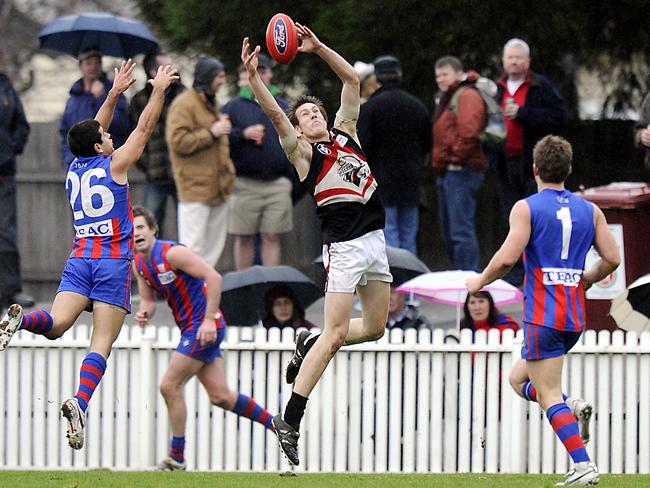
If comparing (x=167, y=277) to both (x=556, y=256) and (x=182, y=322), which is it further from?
(x=556, y=256)

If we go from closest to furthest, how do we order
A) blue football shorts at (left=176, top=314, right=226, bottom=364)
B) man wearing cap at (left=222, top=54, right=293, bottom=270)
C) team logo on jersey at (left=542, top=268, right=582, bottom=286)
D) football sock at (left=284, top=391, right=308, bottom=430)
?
1. team logo on jersey at (left=542, top=268, right=582, bottom=286)
2. football sock at (left=284, top=391, right=308, bottom=430)
3. blue football shorts at (left=176, top=314, right=226, bottom=364)
4. man wearing cap at (left=222, top=54, right=293, bottom=270)

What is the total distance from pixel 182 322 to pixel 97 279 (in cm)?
205

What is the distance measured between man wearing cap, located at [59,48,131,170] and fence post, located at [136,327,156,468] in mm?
2893

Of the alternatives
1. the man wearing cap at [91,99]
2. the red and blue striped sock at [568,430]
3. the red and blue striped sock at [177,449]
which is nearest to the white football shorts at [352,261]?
the red and blue striped sock at [568,430]

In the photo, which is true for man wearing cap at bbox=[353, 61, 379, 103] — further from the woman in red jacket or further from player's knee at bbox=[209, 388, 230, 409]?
player's knee at bbox=[209, 388, 230, 409]

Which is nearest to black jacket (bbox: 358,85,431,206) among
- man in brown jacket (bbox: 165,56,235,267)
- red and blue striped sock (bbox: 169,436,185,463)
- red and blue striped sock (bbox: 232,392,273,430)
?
man in brown jacket (bbox: 165,56,235,267)

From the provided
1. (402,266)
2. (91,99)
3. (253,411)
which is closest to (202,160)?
(91,99)

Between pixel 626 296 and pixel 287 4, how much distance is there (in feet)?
21.0

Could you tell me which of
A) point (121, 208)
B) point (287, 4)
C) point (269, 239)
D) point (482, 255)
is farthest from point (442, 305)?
point (121, 208)

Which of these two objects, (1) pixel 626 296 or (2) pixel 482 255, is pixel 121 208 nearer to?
(1) pixel 626 296

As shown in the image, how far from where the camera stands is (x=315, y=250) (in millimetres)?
16172

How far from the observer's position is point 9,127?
14.3 metres

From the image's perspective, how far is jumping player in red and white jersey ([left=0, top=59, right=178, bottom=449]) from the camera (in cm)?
923

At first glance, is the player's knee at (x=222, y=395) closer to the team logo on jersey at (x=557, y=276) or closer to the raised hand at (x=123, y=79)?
the raised hand at (x=123, y=79)
